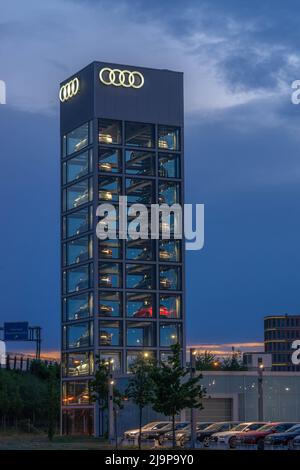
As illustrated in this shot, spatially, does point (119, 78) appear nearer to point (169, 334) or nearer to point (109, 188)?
point (109, 188)

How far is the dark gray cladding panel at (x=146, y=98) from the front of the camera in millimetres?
154750

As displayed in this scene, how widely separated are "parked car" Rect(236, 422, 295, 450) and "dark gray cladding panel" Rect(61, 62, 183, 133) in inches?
3100

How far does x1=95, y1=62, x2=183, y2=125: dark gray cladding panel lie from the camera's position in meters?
155

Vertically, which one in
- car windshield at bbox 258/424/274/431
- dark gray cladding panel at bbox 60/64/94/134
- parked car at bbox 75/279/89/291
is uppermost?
dark gray cladding panel at bbox 60/64/94/134

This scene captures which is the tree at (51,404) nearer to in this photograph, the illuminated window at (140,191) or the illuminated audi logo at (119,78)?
the illuminated window at (140,191)

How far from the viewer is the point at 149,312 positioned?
156 meters

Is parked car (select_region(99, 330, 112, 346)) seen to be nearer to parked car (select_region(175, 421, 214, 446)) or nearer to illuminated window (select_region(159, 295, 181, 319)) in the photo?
illuminated window (select_region(159, 295, 181, 319))

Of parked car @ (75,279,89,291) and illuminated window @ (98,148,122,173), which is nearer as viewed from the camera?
parked car @ (75,279,89,291)

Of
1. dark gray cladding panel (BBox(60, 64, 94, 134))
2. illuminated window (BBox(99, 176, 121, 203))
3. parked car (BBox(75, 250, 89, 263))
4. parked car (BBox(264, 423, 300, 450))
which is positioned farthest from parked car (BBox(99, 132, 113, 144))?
parked car (BBox(264, 423, 300, 450))

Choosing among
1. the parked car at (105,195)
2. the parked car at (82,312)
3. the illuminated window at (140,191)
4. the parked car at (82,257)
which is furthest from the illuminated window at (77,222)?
the parked car at (82,312)

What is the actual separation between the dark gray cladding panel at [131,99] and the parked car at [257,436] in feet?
258

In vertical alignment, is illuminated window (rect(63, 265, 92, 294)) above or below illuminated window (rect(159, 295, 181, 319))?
above
